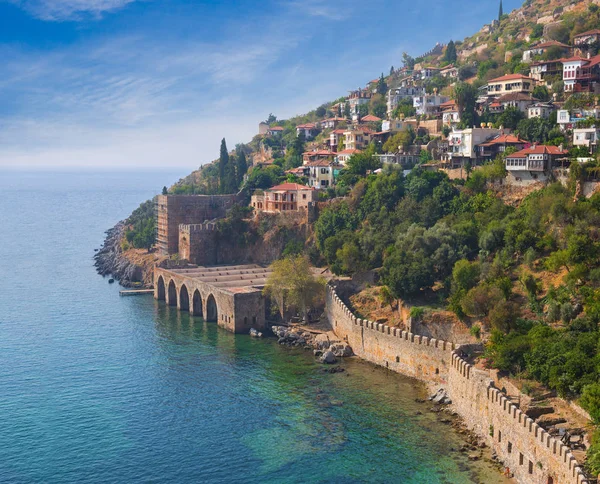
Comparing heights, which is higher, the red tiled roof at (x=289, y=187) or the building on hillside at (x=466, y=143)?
the building on hillside at (x=466, y=143)

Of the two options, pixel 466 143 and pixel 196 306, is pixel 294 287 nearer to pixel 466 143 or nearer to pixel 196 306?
pixel 196 306

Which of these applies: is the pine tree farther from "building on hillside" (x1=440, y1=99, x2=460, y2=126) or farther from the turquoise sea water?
the turquoise sea water

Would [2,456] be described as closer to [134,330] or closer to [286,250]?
[134,330]

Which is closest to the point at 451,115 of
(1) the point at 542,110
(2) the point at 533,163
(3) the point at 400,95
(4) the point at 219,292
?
(1) the point at 542,110

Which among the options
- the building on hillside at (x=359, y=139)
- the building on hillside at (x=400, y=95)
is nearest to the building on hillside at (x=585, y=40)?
the building on hillside at (x=400, y=95)

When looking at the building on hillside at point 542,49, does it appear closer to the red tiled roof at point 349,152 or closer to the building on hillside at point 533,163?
the red tiled roof at point 349,152

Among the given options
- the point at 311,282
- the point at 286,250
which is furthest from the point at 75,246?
the point at 311,282

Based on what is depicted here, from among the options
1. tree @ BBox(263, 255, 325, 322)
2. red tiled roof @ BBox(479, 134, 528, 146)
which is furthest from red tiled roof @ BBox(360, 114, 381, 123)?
tree @ BBox(263, 255, 325, 322)
